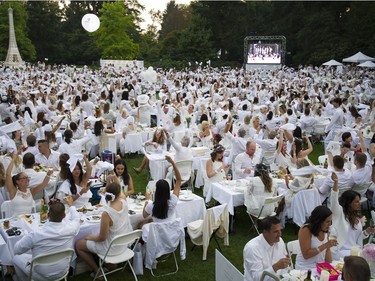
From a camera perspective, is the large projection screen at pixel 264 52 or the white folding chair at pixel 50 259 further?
the large projection screen at pixel 264 52

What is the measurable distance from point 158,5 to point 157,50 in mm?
33844

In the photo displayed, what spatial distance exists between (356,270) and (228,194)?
399cm

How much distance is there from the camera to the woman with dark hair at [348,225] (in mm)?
5180

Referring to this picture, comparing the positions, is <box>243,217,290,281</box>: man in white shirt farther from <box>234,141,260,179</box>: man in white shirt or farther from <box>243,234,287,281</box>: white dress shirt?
<box>234,141,260,179</box>: man in white shirt

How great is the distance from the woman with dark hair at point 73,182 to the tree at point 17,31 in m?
48.3

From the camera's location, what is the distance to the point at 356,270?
3408 millimetres

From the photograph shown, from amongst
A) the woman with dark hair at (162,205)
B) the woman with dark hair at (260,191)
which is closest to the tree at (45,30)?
the woman with dark hair at (260,191)

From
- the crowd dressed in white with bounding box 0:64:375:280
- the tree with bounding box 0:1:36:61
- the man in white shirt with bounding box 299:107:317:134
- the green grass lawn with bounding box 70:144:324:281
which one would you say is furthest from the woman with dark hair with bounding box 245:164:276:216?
the tree with bounding box 0:1:36:61

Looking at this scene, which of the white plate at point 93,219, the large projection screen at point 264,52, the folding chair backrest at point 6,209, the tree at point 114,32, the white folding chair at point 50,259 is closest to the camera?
the white folding chair at point 50,259

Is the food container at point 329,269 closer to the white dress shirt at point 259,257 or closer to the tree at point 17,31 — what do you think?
the white dress shirt at point 259,257

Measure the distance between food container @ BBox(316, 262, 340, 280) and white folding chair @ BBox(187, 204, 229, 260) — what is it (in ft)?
6.27

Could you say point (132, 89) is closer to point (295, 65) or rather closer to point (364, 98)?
point (364, 98)

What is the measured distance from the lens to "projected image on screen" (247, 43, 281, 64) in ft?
137

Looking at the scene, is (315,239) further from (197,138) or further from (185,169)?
(197,138)
